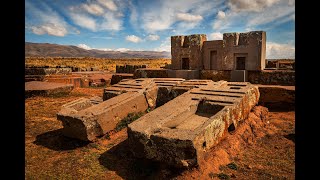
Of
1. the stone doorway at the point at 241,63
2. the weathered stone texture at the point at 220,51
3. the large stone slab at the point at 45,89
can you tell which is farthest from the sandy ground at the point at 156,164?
the large stone slab at the point at 45,89

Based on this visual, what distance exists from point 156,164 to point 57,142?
113 inches

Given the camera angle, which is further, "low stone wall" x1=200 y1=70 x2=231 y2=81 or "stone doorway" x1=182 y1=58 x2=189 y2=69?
"stone doorway" x1=182 y1=58 x2=189 y2=69

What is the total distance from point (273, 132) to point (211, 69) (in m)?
5.09

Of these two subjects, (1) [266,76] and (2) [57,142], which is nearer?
(2) [57,142]

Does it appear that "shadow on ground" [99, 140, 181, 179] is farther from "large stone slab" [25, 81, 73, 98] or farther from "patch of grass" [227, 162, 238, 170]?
"large stone slab" [25, 81, 73, 98]

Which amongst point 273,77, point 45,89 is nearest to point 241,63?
point 273,77

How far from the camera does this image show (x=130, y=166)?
4.57m

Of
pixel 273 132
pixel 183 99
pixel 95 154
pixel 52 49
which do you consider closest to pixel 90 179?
pixel 95 154

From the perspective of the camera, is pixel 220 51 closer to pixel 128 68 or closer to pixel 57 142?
pixel 57 142

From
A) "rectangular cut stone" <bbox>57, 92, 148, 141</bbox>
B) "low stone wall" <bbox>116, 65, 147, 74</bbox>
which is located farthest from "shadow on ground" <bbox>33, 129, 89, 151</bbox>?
"low stone wall" <bbox>116, 65, 147, 74</bbox>

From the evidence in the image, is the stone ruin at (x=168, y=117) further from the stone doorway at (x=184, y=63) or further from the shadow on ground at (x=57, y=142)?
the stone doorway at (x=184, y=63)

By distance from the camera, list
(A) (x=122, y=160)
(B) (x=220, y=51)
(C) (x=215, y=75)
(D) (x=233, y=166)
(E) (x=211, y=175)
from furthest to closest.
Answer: (B) (x=220, y=51) < (C) (x=215, y=75) < (A) (x=122, y=160) < (D) (x=233, y=166) < (E) (x=211, y=175)

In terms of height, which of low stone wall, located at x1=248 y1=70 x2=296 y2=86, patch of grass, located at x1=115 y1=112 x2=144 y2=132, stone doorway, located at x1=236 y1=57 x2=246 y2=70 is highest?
stone doorway, located at x1=236 y1=57 x2=246 y2=70

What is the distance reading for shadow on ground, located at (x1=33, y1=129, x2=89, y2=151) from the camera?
18.0 feet
